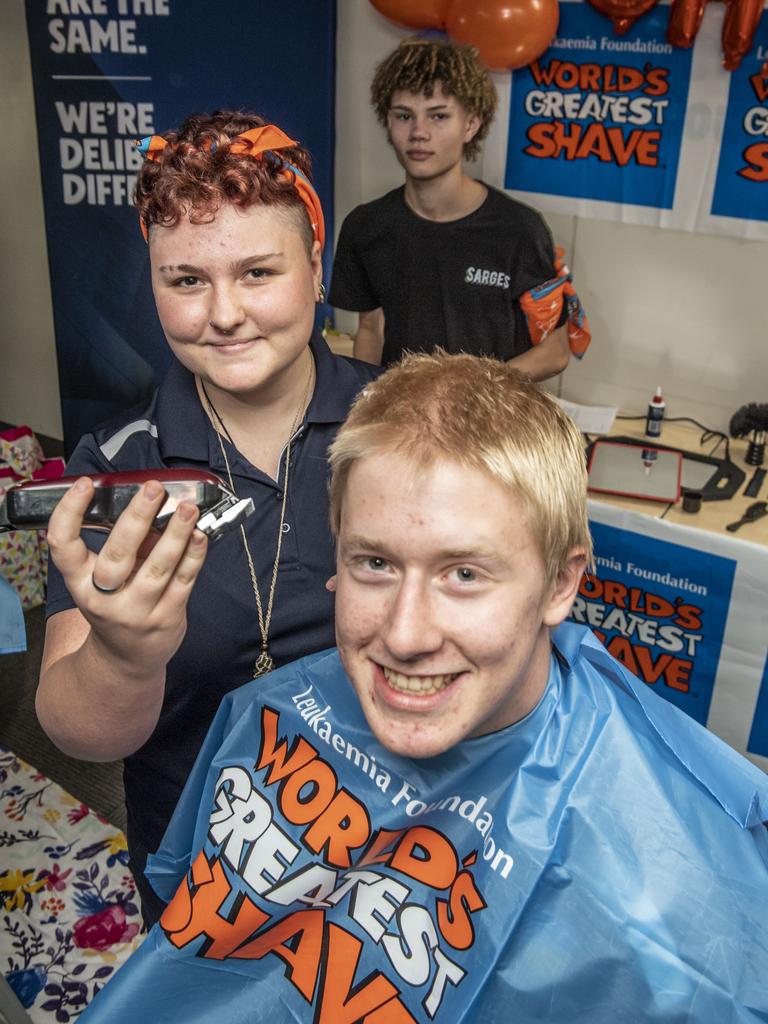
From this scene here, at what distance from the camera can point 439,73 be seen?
2715mm

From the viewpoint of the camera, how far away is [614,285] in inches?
128

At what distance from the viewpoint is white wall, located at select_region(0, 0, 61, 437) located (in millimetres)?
4301

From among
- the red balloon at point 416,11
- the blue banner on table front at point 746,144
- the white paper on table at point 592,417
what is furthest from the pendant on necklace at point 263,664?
the red balloon at point 416,11

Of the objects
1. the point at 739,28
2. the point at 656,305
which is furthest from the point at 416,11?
the point at 656,305

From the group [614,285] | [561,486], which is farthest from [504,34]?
[561,486]

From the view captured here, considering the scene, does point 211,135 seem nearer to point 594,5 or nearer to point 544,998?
point 544,998

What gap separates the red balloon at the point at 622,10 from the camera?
2.75 meters

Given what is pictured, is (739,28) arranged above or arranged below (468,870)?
above

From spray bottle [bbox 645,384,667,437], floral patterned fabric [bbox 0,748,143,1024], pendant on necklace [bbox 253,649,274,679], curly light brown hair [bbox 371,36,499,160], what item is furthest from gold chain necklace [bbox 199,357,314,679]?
spray bottle [bbox 645,384,667,437]

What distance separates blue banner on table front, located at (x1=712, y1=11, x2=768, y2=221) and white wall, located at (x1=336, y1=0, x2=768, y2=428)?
127mm

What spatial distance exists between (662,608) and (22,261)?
12.2 feet

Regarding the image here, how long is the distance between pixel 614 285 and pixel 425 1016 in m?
2.69

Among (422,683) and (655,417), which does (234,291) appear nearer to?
(422,683)

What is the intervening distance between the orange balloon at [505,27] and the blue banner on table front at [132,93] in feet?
2.35
